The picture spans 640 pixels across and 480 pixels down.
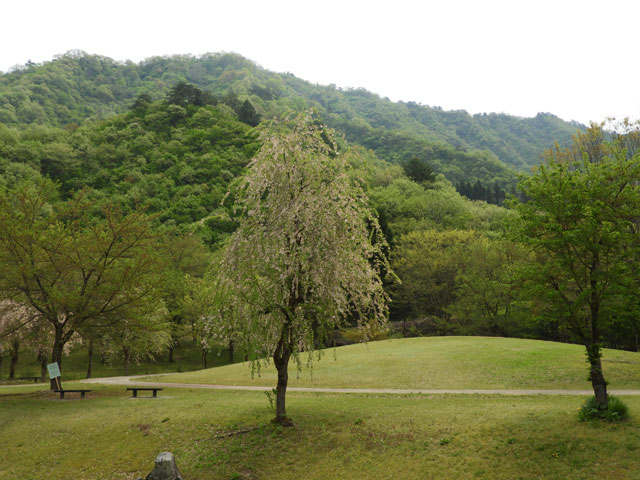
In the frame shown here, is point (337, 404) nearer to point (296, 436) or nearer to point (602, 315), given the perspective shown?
point (296, 436)

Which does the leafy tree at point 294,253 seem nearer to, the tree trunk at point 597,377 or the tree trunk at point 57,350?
the tree trunk at point 597,377

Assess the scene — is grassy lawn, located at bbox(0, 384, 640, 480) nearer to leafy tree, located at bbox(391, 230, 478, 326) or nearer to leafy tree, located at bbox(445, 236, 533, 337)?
leafy tree, located at bbox(445, 236, 533, 337)

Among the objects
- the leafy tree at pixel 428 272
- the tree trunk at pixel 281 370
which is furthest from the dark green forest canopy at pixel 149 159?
the tree trunk at pixel 281 370

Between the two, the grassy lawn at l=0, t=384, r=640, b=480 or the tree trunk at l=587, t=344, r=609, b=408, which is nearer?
the grassy lawn at l=0, t=384, r=640, b=480

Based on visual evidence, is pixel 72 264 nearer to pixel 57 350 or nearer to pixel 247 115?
pixel 57 350

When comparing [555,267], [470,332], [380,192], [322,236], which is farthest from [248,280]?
[380,192]

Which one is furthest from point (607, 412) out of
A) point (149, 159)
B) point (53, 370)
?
point (149, 159)

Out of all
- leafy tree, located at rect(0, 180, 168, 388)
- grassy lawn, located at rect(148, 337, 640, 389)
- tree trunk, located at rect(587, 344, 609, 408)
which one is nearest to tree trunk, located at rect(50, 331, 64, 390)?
leafy tree, located at rect(0, 180, 168, 388)

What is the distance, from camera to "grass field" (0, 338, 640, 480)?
454 inches

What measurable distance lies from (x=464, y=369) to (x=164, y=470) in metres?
19.1

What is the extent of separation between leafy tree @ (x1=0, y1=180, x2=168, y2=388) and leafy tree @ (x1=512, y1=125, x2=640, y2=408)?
19.9 meters

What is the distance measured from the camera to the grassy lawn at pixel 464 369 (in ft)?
73.3

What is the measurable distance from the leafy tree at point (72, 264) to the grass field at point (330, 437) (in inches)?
186

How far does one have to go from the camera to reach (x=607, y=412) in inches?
497
